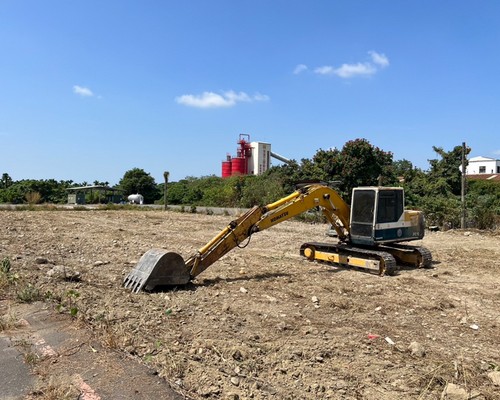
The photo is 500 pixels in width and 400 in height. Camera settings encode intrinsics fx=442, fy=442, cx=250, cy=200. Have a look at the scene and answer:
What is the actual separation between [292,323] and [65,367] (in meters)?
2.77

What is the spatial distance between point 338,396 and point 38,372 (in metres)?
2.54

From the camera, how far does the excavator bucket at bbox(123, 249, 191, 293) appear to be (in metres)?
6.83

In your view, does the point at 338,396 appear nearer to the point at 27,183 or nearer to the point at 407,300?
the point at 407,300

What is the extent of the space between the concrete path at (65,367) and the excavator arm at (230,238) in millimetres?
2000

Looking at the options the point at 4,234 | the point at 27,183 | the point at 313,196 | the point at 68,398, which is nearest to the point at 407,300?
the point at 313,196

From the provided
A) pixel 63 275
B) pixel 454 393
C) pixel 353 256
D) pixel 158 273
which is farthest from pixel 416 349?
pixel 63 275

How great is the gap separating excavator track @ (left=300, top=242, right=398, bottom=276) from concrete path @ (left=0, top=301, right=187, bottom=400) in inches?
242

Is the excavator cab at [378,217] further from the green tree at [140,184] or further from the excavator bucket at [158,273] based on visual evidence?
the green tree at [140,184]

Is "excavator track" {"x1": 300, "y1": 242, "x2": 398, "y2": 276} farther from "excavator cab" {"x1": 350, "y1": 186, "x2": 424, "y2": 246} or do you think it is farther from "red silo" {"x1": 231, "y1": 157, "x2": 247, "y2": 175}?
"red silo" {"x1": 231, "y1": 157, "x2": 247, "y2": 175}

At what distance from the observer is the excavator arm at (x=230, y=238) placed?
697 cm

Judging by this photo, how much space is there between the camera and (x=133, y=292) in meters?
6.79

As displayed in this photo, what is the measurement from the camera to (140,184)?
5144 cm

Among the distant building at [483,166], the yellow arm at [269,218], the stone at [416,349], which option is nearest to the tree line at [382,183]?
the yellow arm at [269,218]

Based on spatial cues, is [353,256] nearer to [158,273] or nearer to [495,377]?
[158,273]
